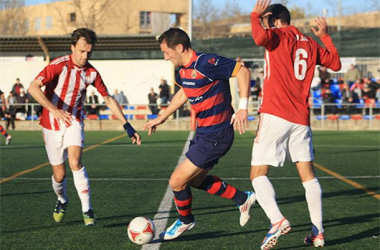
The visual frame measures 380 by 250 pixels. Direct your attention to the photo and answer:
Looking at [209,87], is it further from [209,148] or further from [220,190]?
[220,190]

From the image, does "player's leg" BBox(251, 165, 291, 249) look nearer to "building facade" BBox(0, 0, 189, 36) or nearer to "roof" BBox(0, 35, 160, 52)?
"roof" BBox(0, 35, 160, 52)

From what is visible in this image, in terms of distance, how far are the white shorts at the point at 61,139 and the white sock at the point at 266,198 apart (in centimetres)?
217

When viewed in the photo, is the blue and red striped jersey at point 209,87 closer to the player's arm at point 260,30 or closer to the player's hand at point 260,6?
the player's arm at point 260,30

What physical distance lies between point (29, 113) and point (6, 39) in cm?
431

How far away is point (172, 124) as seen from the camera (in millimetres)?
27000

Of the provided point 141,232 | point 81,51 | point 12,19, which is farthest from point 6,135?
point 12,19

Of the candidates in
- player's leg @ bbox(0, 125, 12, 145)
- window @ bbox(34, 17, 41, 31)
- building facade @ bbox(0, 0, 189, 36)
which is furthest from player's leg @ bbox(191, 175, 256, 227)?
window @ bbox(34, 17, 41, 31)

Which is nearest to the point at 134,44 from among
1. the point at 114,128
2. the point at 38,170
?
the point at 114,128

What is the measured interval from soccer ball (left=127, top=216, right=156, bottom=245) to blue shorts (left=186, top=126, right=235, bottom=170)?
689 mm

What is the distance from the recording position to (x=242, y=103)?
18.4 feet

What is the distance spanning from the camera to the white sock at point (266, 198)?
5395mm

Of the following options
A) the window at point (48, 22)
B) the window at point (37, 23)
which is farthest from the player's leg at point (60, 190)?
the window at point (37, 23)

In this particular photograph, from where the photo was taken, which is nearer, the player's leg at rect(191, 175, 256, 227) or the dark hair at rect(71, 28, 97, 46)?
the player's leg at rect(191, 175, 256, 227)

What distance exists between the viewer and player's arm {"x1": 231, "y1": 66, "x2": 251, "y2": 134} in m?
5.46
